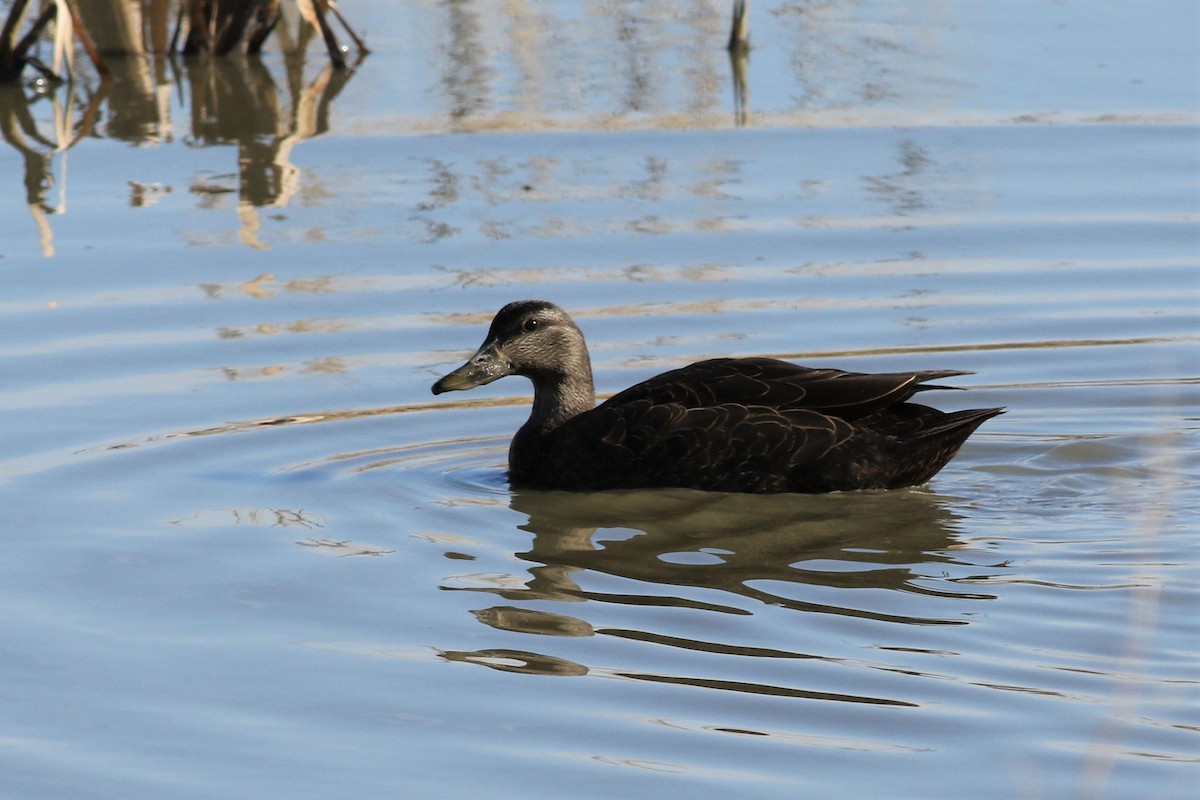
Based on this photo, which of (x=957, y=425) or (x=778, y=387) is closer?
(x=957, y=425)

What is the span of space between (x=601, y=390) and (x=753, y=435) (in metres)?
1.48

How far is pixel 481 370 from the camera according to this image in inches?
355

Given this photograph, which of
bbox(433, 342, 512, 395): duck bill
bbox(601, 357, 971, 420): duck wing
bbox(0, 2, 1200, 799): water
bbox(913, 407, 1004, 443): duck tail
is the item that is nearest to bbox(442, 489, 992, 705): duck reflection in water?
bbox(0, 2, 1200, 799): water

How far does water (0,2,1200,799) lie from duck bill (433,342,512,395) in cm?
38

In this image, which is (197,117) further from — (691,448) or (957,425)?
(957,425)

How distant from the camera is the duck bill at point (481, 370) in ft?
29.3

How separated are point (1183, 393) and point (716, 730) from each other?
4.33m

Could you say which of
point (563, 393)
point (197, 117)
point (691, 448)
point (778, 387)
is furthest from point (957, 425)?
point (197, 117)

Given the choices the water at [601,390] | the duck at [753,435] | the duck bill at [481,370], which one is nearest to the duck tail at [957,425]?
the duck at [753,435]

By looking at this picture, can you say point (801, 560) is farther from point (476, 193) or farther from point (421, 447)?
point (476, 193)

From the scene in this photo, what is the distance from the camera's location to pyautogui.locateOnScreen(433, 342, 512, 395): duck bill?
29.3 feet

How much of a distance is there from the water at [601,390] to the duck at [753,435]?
137 mm

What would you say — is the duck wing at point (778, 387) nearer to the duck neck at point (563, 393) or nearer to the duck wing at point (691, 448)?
the duck wing at point (691, 448)

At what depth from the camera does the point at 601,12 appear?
17.0 meters
